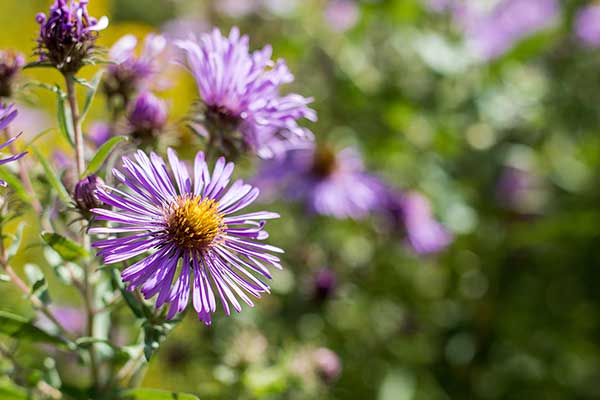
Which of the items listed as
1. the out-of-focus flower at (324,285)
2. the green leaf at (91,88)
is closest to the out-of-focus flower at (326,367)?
the out-of-focus flower at (324,285)

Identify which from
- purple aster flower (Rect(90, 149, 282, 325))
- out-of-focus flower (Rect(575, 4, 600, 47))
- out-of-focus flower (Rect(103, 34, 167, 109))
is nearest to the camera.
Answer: purple aster flower (Rect(90, 149, 282, 325))

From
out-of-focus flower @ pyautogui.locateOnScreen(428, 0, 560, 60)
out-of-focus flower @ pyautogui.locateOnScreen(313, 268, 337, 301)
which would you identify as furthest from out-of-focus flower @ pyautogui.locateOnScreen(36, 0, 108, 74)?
out-of-focus flower @ pyautogui.locateOnScreen(428, 0, 560, 60)

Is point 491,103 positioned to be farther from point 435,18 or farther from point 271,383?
point 271,383

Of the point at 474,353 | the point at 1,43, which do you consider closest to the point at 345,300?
the point at 474,353

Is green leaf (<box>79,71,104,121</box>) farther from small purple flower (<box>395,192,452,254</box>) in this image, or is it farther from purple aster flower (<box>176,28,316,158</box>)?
small purple flower (<box>395,192,452,254</box>)

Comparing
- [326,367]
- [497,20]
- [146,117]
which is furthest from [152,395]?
[497,20]

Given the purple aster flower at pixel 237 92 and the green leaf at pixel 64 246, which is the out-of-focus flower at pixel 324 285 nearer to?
the purple aster flower at pixel 237 92
